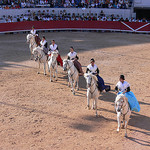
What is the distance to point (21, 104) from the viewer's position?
10695 mm

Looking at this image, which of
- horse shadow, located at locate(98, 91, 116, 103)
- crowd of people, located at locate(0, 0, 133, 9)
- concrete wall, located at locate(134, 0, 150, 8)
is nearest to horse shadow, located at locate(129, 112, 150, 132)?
horse shadow, located at locate(98, 91, 116, 103)

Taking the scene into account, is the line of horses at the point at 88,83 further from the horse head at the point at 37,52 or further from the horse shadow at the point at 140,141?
the horse shadow at the point at 140,141

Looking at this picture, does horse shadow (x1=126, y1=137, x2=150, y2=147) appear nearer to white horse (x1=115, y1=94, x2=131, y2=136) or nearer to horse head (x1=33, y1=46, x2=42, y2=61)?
white horse (x1=115, y1=94, x2=131, y2=136)

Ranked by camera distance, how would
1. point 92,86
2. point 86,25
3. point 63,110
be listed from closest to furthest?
point 92,86 → point 63,110 → point 86,25

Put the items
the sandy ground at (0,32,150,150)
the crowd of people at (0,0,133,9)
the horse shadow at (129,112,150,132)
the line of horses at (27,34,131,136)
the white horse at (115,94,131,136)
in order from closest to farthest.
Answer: the white horse at (115,94,131,136) < the line of horses at (27,34,131,136) < the sandy ground at (0,32,150,150) < the horse shadow at (129,112,150,132) < the crowd of people at (0,0,133,9)

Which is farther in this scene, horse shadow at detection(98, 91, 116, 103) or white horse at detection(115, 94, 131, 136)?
horse shadow at detection(98, 91, 116, 103)

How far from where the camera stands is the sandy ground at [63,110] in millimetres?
7879

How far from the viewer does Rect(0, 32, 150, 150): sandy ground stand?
310 inches

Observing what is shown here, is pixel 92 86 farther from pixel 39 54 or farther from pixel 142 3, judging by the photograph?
pixel 142 3

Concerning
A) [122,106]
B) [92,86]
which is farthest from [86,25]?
[122,106]

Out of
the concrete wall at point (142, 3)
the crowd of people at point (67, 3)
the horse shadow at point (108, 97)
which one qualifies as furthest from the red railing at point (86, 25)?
the horse shadow at point (108, 97)

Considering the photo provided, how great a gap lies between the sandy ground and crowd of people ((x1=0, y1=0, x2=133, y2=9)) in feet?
46.0

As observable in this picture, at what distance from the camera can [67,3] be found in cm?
3325

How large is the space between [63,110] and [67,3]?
85.7ft
